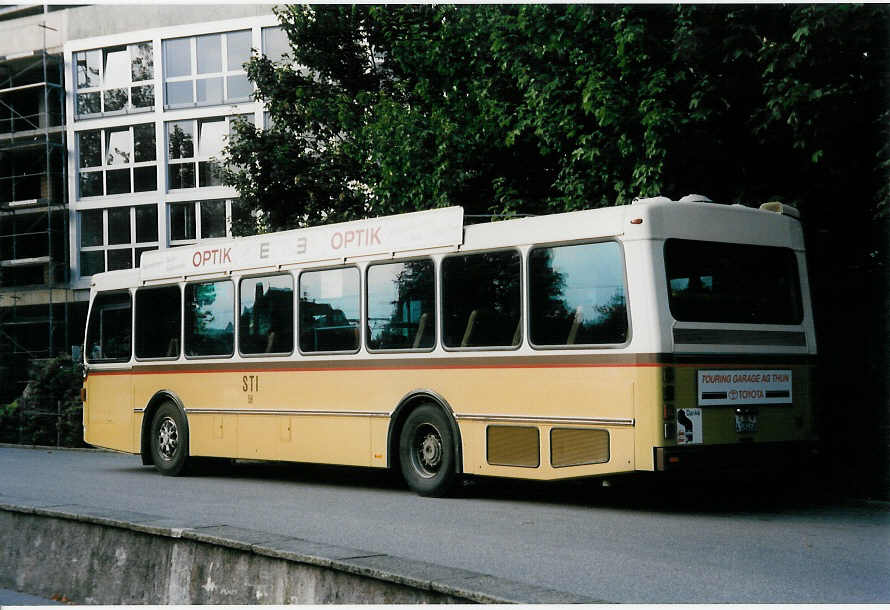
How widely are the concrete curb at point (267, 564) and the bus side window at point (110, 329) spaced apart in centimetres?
777

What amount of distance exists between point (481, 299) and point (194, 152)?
28.7 m

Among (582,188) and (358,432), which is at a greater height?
(582,188)

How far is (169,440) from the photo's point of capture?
17.1 m

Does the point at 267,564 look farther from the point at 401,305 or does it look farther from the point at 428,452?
the point at 401,305

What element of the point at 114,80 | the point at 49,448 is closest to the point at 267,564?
the point at 49,448

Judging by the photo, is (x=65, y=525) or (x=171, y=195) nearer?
(x=65, y=525)

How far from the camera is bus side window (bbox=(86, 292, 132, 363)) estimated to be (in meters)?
17.9

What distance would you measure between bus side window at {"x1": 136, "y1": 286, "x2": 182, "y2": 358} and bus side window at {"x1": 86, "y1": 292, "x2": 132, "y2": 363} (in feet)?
0.94

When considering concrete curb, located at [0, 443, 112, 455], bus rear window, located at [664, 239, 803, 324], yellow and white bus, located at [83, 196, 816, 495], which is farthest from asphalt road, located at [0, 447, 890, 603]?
concrete curb, located at [0, 443, 112, 455]

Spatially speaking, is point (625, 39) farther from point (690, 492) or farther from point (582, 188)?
point (690, 492)

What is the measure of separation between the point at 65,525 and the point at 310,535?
1.97 metres

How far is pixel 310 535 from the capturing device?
406 inches

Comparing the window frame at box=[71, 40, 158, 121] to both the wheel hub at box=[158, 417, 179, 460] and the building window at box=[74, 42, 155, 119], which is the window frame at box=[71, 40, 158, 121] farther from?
the wheel hub at box=[158, 417, 179, 460]

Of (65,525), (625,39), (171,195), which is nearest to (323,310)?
(625,39)
